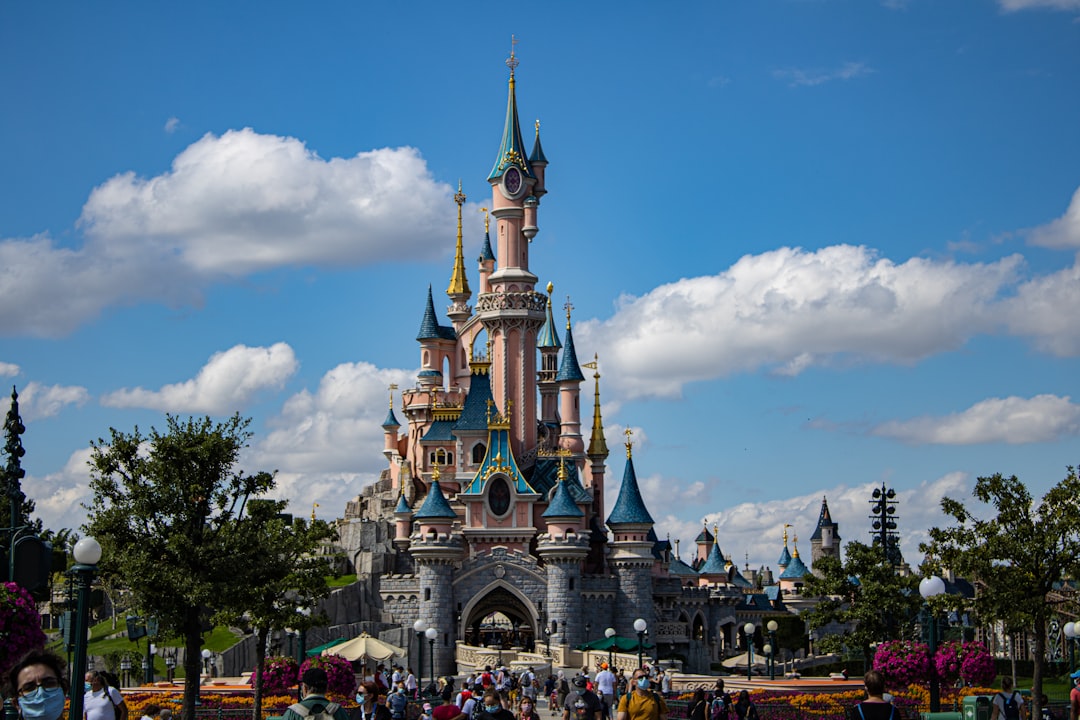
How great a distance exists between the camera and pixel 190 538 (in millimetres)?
32812

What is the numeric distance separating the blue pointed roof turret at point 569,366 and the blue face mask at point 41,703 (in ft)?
227

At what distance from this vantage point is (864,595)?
145ft

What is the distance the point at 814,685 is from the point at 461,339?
1926 inches

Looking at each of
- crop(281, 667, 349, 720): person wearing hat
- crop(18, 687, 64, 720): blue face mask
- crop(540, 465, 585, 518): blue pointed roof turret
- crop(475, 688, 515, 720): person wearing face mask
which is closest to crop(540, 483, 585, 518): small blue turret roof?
crop(540, 465, 585, 518): blue pointed roof turret

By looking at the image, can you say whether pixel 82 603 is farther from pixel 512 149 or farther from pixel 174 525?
pixel 512 149

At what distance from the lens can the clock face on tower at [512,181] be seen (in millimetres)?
79375

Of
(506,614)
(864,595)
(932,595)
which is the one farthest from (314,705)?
(506,614)

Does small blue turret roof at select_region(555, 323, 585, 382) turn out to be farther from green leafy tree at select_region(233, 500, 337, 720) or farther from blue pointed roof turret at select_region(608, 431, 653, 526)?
green leafy tree at select_region(233, 500, 337, 720)

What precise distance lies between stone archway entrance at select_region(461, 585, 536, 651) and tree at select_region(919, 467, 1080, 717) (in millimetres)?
41430

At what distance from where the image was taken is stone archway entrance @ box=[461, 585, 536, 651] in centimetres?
7094

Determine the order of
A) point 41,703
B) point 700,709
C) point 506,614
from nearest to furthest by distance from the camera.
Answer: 1. point 41,703
2. point 700,709
3. point 506,614

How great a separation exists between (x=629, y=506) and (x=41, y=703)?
62648 millimetres

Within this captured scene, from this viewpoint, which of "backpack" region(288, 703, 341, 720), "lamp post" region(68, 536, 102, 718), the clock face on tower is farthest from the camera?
the clock face on tower

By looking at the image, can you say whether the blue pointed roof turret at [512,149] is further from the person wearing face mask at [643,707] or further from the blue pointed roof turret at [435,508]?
the person wearing face mask at [643,707]
